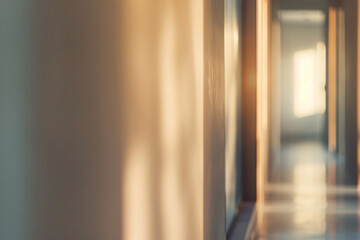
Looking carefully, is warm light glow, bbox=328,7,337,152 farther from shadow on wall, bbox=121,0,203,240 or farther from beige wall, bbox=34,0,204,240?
beige wall, bbox=34,0,204,240

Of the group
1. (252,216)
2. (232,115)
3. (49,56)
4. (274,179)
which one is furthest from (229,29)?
(274,179)

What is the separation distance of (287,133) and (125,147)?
11625mm

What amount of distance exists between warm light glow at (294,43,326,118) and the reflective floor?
19.9ft

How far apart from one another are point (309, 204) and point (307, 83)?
923 cm

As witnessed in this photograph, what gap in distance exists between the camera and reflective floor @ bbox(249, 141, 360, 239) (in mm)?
3348

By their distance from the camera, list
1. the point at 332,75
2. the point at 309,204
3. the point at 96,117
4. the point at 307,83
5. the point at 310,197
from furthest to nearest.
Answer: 1. the point at 307,83
2. the point at 332,75
3. the point at 310,197
4. the point at 309,204
5. the point at 96,117

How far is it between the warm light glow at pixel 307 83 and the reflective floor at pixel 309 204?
6069 millimetres

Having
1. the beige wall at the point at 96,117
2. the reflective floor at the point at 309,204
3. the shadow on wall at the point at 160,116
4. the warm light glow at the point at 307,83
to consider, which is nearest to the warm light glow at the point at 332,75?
the reflective floor at the point at 309,204

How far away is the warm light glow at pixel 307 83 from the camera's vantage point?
13.0 m

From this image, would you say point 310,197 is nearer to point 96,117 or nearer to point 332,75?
point 96,117

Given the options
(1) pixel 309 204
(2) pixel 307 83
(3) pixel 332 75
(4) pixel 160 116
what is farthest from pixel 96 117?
(2) pixel 307 83

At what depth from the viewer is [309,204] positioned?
426 cm

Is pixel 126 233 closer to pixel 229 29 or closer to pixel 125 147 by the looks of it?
pixel 125 147

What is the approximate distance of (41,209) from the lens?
4.79 feet
